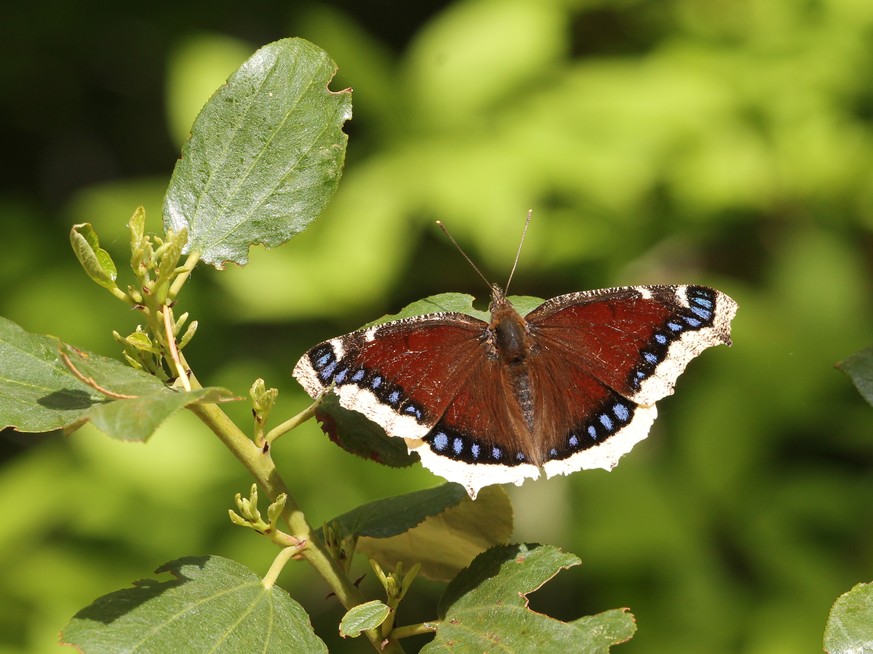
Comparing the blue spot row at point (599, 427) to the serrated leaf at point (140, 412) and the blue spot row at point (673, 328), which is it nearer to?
the blue spot row at point (673, 328)

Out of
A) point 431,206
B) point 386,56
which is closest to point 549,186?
point 431,206

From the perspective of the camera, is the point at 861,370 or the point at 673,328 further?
the point at 673,328

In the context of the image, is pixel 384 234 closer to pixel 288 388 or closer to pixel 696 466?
pixel 288 388

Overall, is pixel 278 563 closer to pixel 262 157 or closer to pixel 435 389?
pixel 435 389

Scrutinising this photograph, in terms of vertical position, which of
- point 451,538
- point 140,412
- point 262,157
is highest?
point 262,157

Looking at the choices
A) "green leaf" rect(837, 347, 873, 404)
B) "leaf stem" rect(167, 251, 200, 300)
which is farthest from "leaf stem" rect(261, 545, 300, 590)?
"green leaf" rect(837, 347, 873, 404)

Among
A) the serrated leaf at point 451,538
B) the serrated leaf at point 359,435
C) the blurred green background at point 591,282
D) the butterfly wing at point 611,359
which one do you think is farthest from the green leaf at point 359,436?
the blurred green background at point 591,282

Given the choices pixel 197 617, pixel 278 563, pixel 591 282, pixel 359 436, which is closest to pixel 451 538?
pixel 359 436

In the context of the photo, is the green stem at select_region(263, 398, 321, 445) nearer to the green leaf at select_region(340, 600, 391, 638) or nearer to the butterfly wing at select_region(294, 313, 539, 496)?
the butterfly wing at select_region(294, 313, 539, 496)
